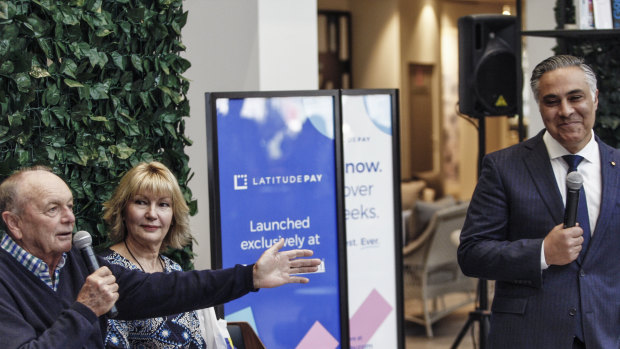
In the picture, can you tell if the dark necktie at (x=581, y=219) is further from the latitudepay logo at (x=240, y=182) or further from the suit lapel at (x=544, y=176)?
the latitudepay logo at (x=240, y=182)

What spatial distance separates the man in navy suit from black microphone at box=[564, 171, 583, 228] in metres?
0.09

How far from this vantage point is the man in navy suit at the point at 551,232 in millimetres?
2420

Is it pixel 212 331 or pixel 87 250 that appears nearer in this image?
pixel 87 250

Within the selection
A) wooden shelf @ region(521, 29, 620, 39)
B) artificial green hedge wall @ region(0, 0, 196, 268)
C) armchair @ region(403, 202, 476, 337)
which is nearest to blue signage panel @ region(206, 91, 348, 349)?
artificial green hedge wall @ region(0, 0, 196, 268)

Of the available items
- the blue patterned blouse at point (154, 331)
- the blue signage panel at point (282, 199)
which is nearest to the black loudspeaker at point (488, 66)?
the blue signage panel at point (282, 199)

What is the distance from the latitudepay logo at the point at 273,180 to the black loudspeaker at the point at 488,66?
5.55ft

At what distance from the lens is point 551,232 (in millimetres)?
2340

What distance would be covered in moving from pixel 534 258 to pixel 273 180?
1.57m

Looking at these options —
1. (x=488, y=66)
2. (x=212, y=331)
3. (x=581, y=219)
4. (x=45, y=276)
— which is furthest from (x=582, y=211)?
(x=488, y=66)

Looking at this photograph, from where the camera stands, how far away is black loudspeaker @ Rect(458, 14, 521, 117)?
16.7ft

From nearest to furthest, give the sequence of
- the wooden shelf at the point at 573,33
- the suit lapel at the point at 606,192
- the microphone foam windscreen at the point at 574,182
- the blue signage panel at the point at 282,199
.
A: 1. the microphone foam windscreen at the point at 574,182
2. the suit lapel at the point at 606,192
3. the blue signage panel at the point at 282,199
4. the wooden shelf at the point at 573,33

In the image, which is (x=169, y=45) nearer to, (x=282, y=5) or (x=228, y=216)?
(x=228, y=216)

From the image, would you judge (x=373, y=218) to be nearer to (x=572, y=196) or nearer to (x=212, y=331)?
(x=212, y=331)

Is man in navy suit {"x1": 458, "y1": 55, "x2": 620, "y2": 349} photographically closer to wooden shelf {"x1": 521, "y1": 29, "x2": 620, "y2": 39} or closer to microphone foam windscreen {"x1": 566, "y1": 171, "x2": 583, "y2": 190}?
microphone foam windscreen {"x1": 566, "y1": 171, "x2": 583, "y2": 190}
